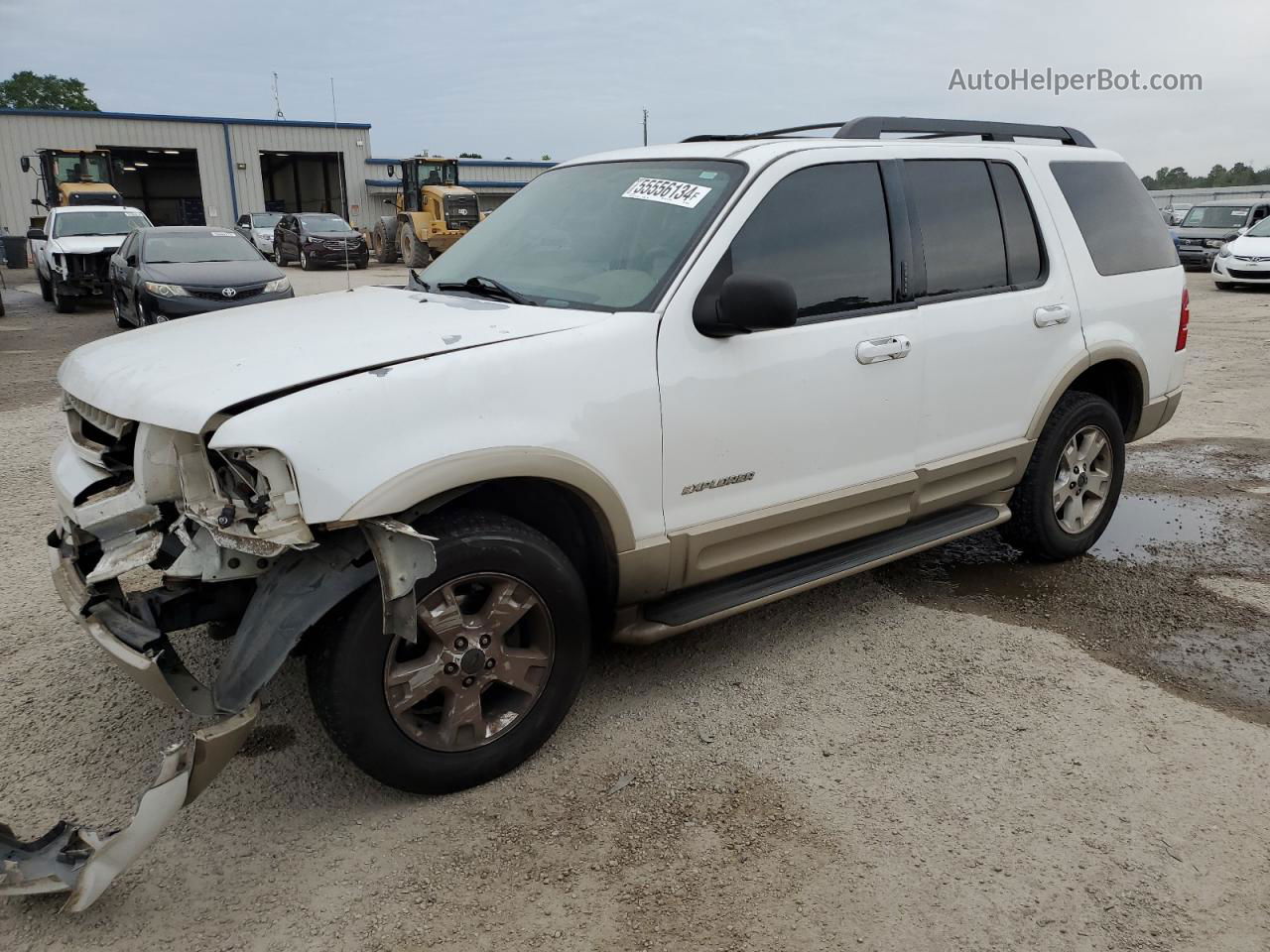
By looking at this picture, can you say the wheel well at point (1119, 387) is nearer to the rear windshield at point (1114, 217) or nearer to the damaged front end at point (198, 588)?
the rear windshield at point (1114, 217)

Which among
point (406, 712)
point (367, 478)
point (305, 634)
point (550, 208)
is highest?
point (550, 208)

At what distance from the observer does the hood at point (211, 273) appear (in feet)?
39.0

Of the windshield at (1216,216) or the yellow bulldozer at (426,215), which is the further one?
the yellow bulldozer at (426,215)

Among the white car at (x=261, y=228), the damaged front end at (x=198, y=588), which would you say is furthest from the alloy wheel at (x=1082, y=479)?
the white car at (x=261, y=228)

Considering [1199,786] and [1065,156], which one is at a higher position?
[1065,156]

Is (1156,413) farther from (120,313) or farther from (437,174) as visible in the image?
(437,174)

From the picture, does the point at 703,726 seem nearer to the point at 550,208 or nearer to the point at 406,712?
the point at 406,712

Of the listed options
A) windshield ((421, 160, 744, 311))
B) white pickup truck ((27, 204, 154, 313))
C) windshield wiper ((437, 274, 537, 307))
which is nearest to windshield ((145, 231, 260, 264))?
white pickup truck ((27, 204, 154, 313))

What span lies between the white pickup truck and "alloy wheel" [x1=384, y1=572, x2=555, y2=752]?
15.8 meters

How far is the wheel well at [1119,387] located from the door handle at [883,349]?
1523 millimetres

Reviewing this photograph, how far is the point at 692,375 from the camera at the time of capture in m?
3.15

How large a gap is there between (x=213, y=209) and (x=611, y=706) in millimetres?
41681

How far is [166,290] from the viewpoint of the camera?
1167 centimetres

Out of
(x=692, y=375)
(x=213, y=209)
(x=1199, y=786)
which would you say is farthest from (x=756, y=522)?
(x=213, y=209)
